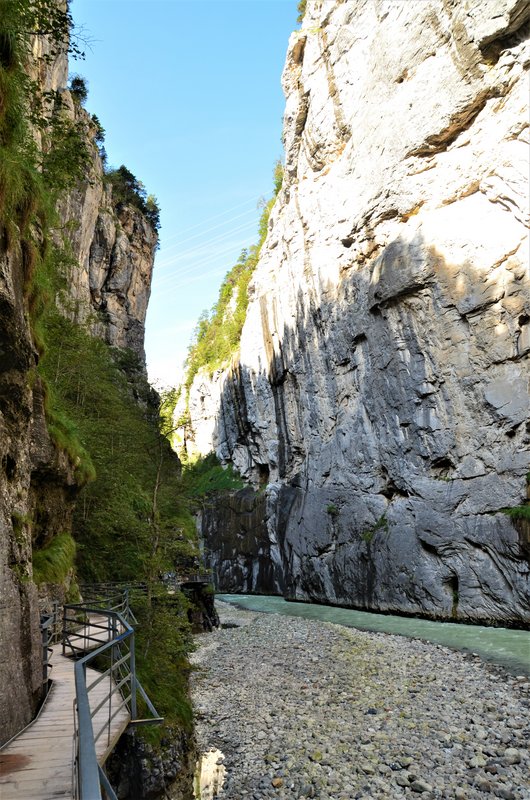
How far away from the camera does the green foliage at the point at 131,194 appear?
5178 centimetres

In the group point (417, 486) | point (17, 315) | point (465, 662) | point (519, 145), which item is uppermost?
point (519, 145)

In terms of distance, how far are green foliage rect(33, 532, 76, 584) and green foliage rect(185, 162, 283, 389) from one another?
49.7m

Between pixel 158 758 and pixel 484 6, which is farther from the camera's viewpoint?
pixel 484 6

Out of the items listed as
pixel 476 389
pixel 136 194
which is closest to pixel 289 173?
pixel 136 194

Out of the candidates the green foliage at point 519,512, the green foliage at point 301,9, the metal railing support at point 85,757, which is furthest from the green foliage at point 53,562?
the green foliage at point 301,9

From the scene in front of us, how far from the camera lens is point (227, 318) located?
68875 mm

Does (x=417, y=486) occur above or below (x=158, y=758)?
above

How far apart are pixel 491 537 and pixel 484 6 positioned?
2740 cm

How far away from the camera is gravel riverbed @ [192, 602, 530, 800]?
8.68m

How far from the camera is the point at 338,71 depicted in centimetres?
3781

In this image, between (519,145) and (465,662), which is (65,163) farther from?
(519,145)

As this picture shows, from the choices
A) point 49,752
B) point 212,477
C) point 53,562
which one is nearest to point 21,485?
point 49,752

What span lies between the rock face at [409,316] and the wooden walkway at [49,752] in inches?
777

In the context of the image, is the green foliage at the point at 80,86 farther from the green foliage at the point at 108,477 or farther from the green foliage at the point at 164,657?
the green foliage at the point at 164,657
